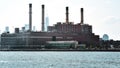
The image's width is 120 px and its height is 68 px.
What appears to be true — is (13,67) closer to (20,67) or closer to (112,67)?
(20,67)

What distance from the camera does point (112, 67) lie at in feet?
302

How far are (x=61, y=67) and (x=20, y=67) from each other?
279 inches

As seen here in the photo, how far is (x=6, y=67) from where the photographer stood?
91.6 metres

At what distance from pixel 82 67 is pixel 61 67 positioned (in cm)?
374

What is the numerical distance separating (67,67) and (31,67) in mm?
6249

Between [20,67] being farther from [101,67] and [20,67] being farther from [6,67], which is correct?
[101,67]

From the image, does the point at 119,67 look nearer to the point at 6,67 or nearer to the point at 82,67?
the point at 82,67

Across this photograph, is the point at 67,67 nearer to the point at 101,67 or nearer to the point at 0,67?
the point at 101,67

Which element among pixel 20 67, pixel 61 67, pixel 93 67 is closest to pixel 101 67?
pixel 93 67

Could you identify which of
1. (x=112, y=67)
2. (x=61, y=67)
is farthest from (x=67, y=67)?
(x=112, y=67)

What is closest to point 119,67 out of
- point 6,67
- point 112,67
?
point 112,67

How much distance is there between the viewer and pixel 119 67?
90750 mm

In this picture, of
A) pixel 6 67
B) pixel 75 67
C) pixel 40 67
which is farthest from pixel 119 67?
pixel 6 67

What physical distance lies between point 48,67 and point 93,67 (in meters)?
7.82
